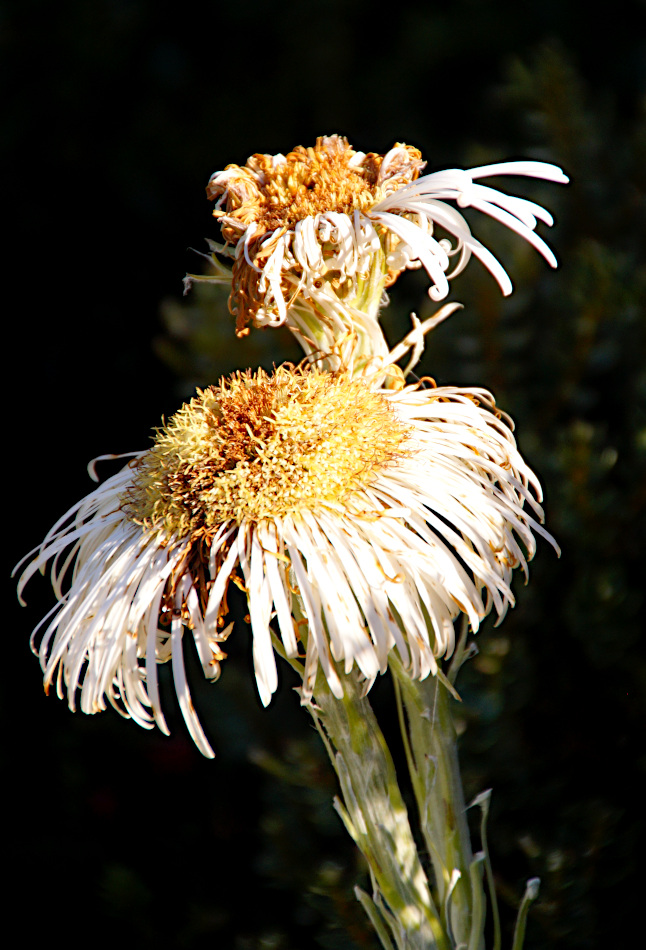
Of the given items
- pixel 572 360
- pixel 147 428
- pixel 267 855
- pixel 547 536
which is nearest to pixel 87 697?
pixel 547 536

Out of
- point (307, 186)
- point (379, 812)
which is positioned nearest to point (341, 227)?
point (307, 186)

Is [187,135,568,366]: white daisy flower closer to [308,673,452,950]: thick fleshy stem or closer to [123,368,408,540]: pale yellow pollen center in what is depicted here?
[123,368,408,540]: pale yellow pollen center

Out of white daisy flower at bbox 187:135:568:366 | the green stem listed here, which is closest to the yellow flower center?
white daisy flower at bbox 187:135:568:366

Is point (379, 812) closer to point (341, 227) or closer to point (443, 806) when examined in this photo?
point (443, 806)

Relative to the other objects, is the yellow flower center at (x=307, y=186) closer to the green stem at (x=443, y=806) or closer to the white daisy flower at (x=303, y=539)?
the white daisy flower at (x=303, y=539)

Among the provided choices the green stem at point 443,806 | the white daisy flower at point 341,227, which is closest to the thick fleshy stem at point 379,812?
the green stem at point 443,806

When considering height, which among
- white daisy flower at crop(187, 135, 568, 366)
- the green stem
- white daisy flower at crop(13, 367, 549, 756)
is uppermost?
white daisy flower at crop(187, 135, 568, 366)
